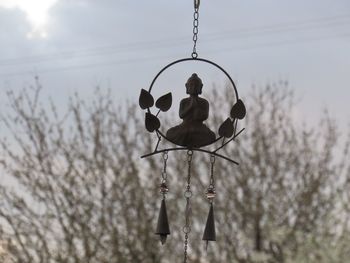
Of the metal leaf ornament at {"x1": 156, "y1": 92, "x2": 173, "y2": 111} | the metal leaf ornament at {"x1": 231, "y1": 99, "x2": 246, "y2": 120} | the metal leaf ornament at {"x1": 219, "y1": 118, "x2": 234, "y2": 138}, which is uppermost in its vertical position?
the metal leaf ornament at {"x1": 156, "y1": 92, "x2": 173, "y2": 111}

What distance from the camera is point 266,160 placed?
7.23 metres

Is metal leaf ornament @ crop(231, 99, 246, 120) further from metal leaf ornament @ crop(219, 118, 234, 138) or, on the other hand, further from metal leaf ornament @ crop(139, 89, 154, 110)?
metal leaf ornament @ crop(139, 89, 154, 110)

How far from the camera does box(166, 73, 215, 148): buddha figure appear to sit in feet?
9.78

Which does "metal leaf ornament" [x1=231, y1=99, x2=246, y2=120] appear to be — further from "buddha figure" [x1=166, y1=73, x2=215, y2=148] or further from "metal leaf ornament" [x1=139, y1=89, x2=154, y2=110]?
"metal leaf ornament" [x1=139, y1=89, x2=154, y2=110]

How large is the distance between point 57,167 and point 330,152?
2852 mm

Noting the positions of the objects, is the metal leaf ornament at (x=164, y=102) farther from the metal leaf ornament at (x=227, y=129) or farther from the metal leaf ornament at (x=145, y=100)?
the metal leaf ornament at (x=227, y=129)

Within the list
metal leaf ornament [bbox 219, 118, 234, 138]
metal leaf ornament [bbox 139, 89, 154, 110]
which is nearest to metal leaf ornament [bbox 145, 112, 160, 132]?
metal leaf ornament [bbox 139, 89, 154, 110]

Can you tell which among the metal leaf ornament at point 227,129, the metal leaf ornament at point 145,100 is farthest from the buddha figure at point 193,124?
the metal leaf ornament at point 145,100

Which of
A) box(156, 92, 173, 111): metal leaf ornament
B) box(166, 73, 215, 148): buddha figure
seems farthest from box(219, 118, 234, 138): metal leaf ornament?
box(156, 92, 173, 111): metal leaf ornament

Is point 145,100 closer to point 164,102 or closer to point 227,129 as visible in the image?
point 164,102

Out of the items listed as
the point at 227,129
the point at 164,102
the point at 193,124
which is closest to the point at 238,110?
the point at 227,129

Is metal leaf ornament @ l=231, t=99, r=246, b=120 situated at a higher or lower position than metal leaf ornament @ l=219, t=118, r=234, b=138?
higher

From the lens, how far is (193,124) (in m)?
3.01

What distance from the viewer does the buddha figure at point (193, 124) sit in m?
2.98
